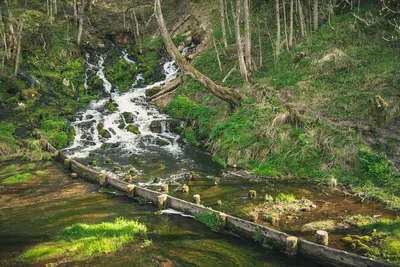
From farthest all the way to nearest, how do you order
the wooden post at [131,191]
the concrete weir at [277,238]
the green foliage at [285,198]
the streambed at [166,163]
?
the wooden post at [131,191], the green foliage at [285,198], the streambed at [166,163], the concrete weir at [277,238]

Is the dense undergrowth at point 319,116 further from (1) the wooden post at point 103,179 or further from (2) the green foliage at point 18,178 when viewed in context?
(2) the green foliage at point 18,178

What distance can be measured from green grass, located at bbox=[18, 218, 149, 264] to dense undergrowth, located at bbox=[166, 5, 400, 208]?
7.82 m

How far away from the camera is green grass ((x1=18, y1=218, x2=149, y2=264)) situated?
8211mm

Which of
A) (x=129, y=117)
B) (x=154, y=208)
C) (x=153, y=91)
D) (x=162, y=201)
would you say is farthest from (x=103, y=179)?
(x=153, y=91)

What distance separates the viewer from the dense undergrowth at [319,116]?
45.9 ft

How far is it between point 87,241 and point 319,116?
12678 millimetres

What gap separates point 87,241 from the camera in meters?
8.80

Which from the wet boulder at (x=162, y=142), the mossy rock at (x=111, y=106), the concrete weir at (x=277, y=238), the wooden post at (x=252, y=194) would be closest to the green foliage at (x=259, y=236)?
the concrete weir at (x=277, y=238)

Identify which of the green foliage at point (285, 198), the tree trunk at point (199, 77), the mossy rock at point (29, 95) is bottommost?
the green foliage at point (285, 198)

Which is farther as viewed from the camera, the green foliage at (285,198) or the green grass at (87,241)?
the green foliage at (285,198)

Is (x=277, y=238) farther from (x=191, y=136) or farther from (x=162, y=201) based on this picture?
(x=191, y=136)

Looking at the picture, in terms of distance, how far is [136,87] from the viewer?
32938 mm

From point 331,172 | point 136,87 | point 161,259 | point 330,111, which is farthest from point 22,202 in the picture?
point 136,87

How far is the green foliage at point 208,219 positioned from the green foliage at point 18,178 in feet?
32.5
